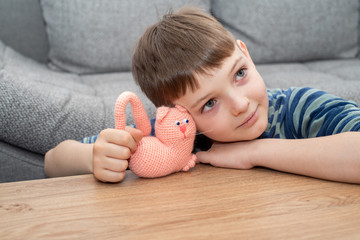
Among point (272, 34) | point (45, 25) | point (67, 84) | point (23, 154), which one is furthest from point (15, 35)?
point (272, 34)

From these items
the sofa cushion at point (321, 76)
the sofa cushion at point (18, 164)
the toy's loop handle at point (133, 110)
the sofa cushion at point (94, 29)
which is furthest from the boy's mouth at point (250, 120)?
the sofa cushion at point (94, 29)

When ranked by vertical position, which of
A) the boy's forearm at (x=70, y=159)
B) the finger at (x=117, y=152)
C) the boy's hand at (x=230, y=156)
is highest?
the finger at (x=117, y=152)

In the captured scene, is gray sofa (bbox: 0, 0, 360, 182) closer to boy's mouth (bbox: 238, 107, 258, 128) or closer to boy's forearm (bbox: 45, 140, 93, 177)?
boy's forearm (bbox: 45, 140, 93, 177)

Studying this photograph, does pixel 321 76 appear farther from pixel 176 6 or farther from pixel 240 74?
pixel 240 74

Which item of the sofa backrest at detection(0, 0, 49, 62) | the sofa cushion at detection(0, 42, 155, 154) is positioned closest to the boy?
the sofa cushion at detection(0, 42, 155, 154)

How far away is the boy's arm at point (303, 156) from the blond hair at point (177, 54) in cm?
17

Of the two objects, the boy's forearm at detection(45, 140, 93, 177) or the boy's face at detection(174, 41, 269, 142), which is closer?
the boy's face at detection(174, 41, 269, 142)

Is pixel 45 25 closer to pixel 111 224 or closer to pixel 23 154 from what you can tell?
pixel 23 154

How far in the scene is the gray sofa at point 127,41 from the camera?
4.61 ft

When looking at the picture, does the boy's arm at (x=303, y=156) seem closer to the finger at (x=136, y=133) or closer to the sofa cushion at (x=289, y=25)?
the finger at (x=136, y=133)

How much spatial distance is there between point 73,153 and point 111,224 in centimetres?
36

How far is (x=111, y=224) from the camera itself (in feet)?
1.86

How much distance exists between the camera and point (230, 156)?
786 millimetres

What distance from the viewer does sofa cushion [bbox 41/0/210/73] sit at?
1664 millimetres
